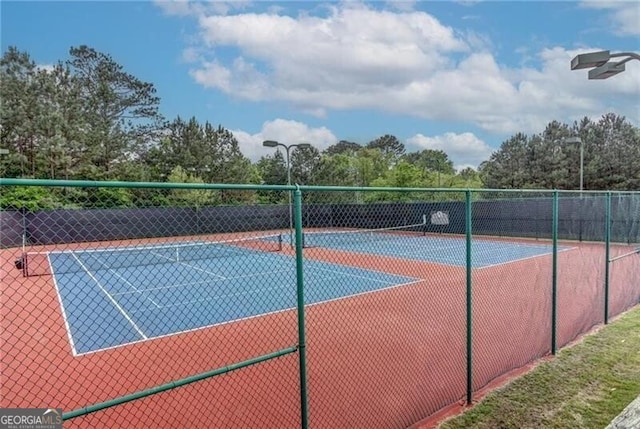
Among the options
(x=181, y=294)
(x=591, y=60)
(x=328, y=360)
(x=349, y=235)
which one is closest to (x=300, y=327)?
(x=328, y=360)

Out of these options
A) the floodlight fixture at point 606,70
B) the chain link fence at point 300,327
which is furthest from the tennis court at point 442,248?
the floodlight fixture at point 606,70

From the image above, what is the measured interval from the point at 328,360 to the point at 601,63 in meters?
5.08

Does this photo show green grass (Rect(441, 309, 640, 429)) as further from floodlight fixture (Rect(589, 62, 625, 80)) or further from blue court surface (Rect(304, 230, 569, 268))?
blue court surface (Rect(304, 230, 569, 268))

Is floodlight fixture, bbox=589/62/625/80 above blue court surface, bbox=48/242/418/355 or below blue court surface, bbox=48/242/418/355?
above

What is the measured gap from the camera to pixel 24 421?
7.85 feet

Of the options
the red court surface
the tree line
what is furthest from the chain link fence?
the tree line

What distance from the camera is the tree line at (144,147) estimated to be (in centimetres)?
2505

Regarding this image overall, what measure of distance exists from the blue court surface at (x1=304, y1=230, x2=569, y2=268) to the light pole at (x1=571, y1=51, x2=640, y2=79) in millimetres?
8343

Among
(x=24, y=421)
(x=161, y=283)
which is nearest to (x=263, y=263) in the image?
(x=161, y=283)

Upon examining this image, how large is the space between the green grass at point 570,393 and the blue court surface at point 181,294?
4.53 m

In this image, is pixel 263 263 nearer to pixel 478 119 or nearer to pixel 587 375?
pixel 587 375

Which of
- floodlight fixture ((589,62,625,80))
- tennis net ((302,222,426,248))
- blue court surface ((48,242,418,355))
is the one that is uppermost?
floodlight fixture ((589,62,625,80))

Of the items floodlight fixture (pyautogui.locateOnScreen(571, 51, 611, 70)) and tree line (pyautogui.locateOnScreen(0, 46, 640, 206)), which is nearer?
floodlight fixture (pyautogui.locateOnScreen(571, 51, 611, 70))

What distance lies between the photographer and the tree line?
25.0 meters
